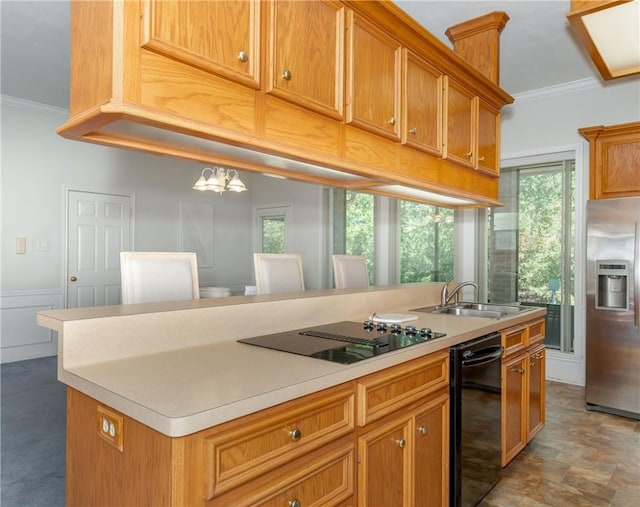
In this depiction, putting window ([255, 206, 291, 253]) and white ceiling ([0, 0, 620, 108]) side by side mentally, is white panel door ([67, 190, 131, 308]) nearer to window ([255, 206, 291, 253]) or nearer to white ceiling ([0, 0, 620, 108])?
white ceiling ([0, 0, 620, 108])

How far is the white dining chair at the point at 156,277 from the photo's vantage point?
2.18 m

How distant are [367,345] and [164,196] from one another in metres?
5.36

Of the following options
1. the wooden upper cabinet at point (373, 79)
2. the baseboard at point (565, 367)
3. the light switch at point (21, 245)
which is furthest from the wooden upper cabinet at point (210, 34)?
the light switch at point (21, 245)

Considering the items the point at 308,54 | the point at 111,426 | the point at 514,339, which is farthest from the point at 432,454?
the point at 308,54

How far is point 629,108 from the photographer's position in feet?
13.3

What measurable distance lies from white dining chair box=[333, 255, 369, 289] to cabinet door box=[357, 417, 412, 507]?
5.39ft

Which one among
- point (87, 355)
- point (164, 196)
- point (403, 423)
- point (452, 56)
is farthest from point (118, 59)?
point (164, 196)

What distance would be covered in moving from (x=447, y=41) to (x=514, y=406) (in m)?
2.86

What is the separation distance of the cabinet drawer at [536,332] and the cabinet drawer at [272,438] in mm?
1833

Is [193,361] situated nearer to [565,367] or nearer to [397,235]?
[565,367]

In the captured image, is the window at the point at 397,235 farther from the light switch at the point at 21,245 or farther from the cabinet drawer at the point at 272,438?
the cabinet drawer at the point at 272,438

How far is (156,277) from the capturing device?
2.27 metres

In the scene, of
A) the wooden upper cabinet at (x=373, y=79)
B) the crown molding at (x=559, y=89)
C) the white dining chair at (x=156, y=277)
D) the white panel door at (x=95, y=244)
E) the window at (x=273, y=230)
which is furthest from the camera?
the window at (x=273, y=230)

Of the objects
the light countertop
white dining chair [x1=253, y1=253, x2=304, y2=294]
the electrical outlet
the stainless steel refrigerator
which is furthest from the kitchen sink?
the electrical outlet
